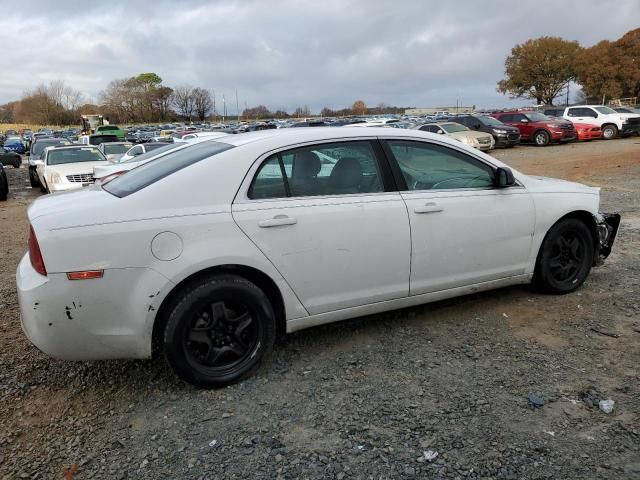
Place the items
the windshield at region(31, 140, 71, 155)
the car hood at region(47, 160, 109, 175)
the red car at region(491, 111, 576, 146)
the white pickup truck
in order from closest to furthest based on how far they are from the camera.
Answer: the car hood at region(47, 160, 109, 175) < the windshield at region(31, 140, 71, 155) < the red car at region(491, 111, 576, 146) < the white pickup truck

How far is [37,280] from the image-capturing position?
292cm

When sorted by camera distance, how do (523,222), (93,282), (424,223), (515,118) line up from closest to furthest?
(93,282)
(424,223)
(523,222)
(515,118)

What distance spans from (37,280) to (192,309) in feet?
2.81

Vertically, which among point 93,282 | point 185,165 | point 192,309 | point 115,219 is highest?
point 185,165

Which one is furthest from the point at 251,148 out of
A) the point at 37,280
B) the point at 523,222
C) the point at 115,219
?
the point at 523,222

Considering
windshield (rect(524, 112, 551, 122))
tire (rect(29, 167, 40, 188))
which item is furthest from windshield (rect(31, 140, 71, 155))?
windshield (rect(524, 112, 551, 122))

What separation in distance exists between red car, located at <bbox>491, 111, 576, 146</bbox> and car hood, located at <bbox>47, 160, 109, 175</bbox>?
19471mm

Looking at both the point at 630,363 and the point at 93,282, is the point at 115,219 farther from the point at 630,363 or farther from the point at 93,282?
the point at 630,363

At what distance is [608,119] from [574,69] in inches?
1540

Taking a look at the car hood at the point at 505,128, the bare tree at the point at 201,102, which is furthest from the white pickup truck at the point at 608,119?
the bare tree at the point at 201,102

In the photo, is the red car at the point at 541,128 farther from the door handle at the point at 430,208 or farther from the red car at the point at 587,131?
the door handle at the point at 430,208

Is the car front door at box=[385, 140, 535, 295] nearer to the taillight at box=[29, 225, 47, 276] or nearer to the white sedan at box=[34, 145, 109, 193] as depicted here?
the taillight at box=[29, 225, 47, 276]

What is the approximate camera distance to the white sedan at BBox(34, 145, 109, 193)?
11.7 meters

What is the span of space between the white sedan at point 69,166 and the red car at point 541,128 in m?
19.2
